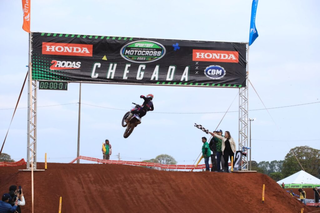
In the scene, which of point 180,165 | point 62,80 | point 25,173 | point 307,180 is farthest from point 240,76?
point 307,180

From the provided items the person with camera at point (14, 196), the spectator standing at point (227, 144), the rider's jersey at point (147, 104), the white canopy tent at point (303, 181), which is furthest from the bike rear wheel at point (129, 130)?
the white canopy tent at point (303, 181)

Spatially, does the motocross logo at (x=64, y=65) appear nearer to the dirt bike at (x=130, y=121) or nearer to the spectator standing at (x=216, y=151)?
the dirt bike at (x=130, y=121)

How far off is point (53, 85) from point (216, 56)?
775 centimetres

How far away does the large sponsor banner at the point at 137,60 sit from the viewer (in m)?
19.3

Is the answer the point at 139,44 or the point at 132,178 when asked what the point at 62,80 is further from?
the point at 132,178

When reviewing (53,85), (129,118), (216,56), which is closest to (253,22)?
(216,56)

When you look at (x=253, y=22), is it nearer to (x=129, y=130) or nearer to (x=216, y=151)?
(x=216, y=151)

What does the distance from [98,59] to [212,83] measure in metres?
5.54

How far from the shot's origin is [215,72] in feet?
67.4

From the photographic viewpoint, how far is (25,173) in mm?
17391

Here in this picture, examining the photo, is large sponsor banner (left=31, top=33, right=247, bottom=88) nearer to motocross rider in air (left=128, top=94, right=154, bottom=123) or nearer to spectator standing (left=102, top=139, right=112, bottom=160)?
motocross rider in air (left=128, top=94, right=154, bottom=123)

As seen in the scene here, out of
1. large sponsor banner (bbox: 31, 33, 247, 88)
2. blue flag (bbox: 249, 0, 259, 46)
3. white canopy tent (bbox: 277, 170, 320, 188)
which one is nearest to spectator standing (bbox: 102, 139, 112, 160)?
large sponsor banner (bbox: 31, 33, 247, 88)

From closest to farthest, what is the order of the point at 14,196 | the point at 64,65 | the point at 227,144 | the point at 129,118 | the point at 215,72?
the point at 14,196 < the point at 64,65 < the point at 227,144 < the point at 215,72 < the point at 129,118

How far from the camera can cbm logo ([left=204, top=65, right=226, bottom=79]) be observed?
20484 millimetres
